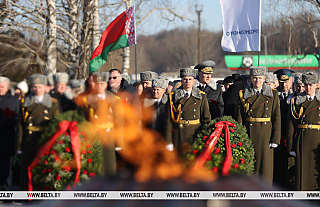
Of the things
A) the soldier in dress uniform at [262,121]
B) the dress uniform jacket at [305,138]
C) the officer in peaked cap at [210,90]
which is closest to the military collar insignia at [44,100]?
the officer in peaked cap at [210,90]

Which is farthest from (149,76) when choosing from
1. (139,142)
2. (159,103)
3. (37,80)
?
(37,80)

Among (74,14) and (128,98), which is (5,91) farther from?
(74,14)

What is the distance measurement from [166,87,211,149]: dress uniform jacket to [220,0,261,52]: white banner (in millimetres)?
2187

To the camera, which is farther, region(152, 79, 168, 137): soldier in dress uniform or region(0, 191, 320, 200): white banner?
region(152, 79, 168, 137): soldier in dress uniform

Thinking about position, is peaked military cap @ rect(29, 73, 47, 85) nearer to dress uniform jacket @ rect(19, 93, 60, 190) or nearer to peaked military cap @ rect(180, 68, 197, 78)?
dress uniform jacket @ rect(19, 93, 60, 190)

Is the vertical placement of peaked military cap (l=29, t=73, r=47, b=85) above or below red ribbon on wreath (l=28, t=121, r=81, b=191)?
above

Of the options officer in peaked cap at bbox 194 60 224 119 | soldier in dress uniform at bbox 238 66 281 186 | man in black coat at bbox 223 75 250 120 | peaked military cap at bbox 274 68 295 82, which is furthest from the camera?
peaked military cap at bbox 274 68 295 82

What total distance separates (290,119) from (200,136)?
1.66 m

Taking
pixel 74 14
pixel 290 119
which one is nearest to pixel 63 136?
pixel 290 119

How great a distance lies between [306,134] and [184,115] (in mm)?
1958

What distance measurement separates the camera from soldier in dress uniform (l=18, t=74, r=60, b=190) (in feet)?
15.6

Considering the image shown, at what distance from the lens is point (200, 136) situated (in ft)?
17.2

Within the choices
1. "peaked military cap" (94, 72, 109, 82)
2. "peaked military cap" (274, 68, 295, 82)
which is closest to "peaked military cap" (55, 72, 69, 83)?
"peaked military cap" (94, 72, 109, 82)

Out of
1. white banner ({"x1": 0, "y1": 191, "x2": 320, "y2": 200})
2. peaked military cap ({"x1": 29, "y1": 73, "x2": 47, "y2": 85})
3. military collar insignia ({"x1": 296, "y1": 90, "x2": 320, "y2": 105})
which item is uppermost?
peaked military cap ({"x1": 29, "y1": 73, "x2": 47, "y2": 85})
